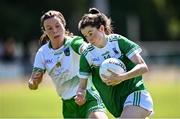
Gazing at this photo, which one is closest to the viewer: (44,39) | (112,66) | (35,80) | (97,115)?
(112,66)

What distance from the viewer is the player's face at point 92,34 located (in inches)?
358

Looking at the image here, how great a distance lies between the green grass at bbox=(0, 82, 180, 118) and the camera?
1811cm

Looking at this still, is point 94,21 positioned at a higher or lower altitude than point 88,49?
higher

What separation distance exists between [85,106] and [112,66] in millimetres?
1501

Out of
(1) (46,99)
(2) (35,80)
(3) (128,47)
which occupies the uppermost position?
(3) (128,47)

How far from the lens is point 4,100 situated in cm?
2319

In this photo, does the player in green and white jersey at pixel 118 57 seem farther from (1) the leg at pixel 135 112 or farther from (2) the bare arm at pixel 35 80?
(2) the bare arm at pixel 35 80

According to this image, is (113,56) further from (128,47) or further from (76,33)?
(76,33)

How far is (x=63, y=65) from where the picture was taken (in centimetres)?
1038

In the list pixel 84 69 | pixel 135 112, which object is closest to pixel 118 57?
pixel 84 69

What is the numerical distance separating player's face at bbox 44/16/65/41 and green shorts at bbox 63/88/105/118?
86 centimetres

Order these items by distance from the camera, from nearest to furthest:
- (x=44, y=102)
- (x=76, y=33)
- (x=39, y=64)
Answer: (x=39, y=64) → (x=44, y=102) → (x=76, y=33)

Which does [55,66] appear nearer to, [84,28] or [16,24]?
[84,28]

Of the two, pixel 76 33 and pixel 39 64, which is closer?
pixel 39 64
